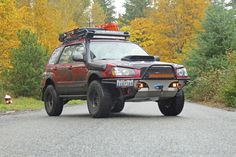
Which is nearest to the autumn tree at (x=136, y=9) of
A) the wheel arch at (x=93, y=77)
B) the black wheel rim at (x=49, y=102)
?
the black wheel rim at (x=49, y=102)

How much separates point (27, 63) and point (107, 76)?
21492 millimetres

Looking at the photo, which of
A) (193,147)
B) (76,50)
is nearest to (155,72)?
(76,50)

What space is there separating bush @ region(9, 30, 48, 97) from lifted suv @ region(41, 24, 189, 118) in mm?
17947

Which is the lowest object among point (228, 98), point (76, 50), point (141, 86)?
point (228, 98)

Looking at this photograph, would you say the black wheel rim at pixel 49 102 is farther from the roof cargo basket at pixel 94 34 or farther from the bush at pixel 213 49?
the bush at pixel 213 49

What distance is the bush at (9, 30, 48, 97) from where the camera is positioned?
31.3 m

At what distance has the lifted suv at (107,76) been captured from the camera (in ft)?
34.9

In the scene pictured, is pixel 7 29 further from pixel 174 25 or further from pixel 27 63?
pixel 174 25

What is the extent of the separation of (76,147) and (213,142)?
184 centimetres

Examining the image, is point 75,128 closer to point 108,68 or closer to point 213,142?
point 108,68

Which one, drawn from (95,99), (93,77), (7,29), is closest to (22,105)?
(7,29)

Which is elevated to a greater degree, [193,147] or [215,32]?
[215,32]

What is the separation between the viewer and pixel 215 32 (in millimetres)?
27172

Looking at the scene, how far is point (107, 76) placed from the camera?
10.7m
